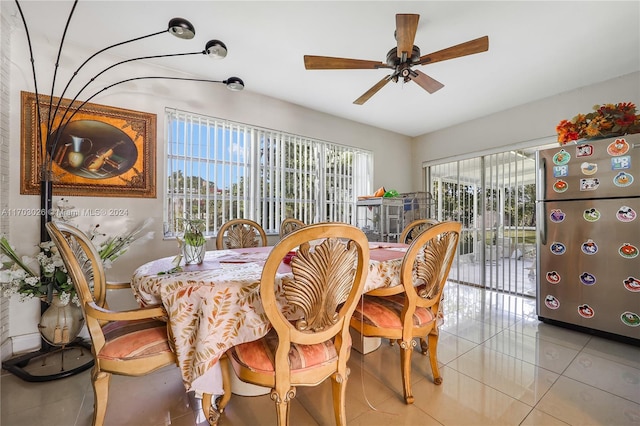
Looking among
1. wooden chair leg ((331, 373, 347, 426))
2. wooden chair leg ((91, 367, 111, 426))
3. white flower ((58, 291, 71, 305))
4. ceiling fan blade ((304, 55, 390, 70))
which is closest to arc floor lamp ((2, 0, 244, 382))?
white flower ((58, 291, 71, 305))

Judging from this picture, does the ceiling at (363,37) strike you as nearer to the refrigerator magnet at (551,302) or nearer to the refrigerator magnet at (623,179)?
the refrigerator magnet at (623,179)

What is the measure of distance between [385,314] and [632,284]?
2320 mm

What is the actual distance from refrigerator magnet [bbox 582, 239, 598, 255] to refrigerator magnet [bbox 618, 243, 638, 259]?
0.15 meters

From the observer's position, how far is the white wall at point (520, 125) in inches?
111

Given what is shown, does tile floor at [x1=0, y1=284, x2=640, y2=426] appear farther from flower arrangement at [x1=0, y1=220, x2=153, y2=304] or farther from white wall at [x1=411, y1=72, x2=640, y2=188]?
white wall at [x1=411, y1=72, x2=640, y2=188]

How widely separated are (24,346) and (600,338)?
487 centimetres

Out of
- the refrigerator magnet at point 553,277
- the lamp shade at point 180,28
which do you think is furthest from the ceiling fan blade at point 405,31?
the refrigerator magnet at point 553,277

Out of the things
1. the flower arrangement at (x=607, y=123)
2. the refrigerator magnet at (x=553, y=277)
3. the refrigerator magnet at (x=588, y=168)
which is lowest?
the refrigerator magnet at (x=553, y=277)

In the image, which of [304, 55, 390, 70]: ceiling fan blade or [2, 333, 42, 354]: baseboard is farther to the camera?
[2, 333, 42, 354]: baseboard

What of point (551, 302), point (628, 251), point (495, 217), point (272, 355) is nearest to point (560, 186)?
point (628, 251)

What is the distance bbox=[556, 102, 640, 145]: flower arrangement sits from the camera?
7.55 feet

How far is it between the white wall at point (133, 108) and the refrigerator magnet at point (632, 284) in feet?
11.0

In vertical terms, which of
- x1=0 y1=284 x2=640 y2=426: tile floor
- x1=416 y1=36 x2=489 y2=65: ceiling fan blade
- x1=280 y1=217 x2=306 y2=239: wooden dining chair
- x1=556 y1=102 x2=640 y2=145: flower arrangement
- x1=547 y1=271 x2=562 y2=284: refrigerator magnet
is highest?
x1=416 y1=36 x2=489 y2=65: ceiling fan blade

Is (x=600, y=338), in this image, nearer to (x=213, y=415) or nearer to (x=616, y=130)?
(x=616, y=130)
